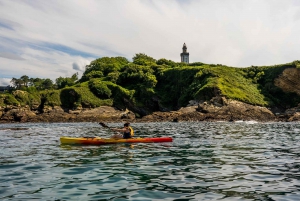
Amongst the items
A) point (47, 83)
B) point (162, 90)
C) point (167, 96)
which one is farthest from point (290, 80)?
point (47, 83)

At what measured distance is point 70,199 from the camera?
7.22m

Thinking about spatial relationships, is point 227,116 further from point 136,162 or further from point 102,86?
point 136,162

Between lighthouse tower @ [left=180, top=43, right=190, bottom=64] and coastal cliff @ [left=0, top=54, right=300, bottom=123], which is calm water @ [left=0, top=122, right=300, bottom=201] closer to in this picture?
coastal cliff @ [left=0, top=54, right=300, bottom=123]

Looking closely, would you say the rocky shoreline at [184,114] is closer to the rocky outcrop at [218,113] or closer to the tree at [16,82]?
the rocky outcrop at [218,113]

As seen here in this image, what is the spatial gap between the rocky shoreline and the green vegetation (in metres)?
1.83

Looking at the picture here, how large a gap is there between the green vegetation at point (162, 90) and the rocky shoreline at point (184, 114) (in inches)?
72.0

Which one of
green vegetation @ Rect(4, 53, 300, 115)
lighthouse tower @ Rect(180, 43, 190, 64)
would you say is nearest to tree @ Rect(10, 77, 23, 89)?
green vegetation @ Rect(4, 53, 300, 115)

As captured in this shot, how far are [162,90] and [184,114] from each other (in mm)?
25991

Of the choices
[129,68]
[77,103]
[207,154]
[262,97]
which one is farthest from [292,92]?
[207,154]

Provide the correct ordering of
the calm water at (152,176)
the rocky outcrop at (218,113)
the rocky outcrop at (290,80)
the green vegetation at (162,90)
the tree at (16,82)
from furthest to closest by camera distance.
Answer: the tree at (16,82)
the rocky outcrop at (290,80)
the green vegetation at (162,90)
the rocky outcrop at (218,113)
the calm water at (152,176)

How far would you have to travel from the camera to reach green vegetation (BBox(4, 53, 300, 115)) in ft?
224

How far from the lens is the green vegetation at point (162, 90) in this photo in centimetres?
6812

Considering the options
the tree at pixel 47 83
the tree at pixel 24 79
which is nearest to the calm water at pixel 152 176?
the tree at pixel 47 83

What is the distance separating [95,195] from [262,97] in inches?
2752
